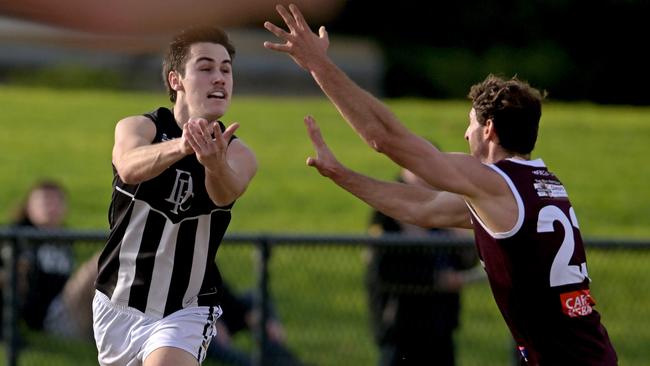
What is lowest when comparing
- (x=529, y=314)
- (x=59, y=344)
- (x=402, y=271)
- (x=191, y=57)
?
(x=59, y=344)

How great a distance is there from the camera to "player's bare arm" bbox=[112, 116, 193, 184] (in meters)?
6.09

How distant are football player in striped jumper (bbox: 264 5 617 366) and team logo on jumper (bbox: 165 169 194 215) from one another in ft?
3.19

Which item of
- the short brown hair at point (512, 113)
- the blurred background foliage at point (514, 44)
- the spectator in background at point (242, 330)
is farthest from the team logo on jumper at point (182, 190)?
the blurred background foliage at point (514, 44)

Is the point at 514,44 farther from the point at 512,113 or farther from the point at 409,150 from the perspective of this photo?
the point at 409,150

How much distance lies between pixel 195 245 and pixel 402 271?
4.31 meters

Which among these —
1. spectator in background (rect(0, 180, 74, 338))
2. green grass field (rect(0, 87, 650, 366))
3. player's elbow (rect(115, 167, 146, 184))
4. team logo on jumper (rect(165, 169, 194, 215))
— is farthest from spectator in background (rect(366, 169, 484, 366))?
player's elbow (rect(115, 167, 146, 184))

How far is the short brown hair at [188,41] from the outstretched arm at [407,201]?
0.79m

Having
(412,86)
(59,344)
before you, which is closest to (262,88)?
(412,86)

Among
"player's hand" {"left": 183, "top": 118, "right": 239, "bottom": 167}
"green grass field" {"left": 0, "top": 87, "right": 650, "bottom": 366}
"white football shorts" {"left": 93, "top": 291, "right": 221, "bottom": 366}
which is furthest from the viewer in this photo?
"green grass field" {"left": 0, "top": 87, "right": 650, "bottom": 366}

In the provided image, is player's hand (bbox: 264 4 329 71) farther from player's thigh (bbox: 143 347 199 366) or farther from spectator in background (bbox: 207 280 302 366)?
spectator in background (bbox: 207 280 302 366)

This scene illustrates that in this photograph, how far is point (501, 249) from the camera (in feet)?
19.9

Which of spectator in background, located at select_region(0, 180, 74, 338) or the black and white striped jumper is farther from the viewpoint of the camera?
spectator in background, located at select_region(0, 180, 74, 338)

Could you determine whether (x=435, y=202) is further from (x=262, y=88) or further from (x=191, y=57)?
(x=262, y=88)

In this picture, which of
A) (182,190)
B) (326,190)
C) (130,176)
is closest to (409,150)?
(182,190)
